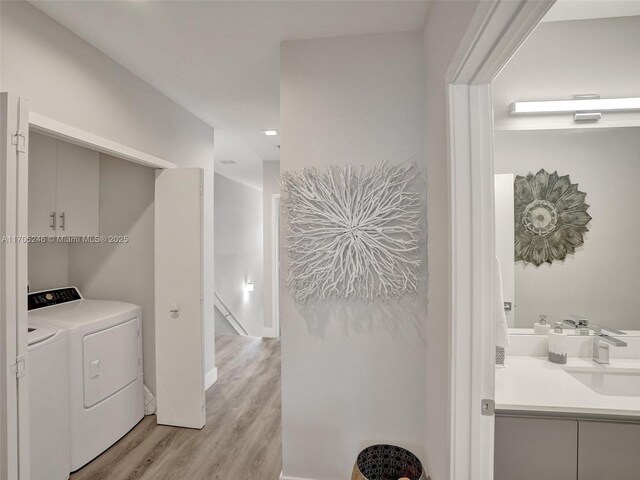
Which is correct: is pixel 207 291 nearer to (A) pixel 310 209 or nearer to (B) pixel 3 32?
(A) pixel 310 209

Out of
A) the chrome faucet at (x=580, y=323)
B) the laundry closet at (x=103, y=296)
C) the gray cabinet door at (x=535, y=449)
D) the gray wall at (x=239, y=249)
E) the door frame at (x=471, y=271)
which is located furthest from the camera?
the gray wall at (x=239, y=249)

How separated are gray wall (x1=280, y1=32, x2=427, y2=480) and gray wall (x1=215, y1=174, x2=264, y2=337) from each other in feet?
14.2

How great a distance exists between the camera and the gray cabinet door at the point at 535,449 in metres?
1.39

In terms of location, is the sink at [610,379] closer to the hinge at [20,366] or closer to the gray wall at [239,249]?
the hinge at [20,366]

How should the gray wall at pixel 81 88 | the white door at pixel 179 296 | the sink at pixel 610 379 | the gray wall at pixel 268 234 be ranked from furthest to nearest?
the gray wall at pixel 268 234 → the white door at pixel 179 296 → the sink at pixel 610 379 → the gray wall at pixel 81 88

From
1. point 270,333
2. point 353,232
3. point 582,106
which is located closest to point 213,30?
point 353,232

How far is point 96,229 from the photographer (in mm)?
2984

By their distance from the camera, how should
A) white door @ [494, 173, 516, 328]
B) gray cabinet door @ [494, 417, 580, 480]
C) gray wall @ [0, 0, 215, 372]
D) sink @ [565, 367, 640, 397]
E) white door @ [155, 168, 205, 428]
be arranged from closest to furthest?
gray cabinet door @ [494, 417, 580, 480] < gray wall @ [0, 0, 215, 372] < sink @ [565, 367, 640, 397] < white door @ [494, 173, 516, 328] < white door @ [155, 168, 205, 428]

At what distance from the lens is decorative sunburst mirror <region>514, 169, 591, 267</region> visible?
6.02 feet

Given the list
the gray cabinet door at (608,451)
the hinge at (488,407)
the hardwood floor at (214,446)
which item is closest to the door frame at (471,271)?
the hinge at (488,407)

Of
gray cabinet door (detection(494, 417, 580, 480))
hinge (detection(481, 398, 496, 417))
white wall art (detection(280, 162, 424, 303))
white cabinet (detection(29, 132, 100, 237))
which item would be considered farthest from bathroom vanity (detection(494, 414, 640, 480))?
white cabinet (detection(29, 132, 100, 237))

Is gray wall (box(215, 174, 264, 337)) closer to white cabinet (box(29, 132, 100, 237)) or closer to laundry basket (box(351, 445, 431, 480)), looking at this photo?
white cabinet (box(29, 132, 100, 237))

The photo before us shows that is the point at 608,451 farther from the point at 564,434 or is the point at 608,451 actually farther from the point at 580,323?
the point at 580,323

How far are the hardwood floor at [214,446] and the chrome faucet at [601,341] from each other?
1.90 metres
